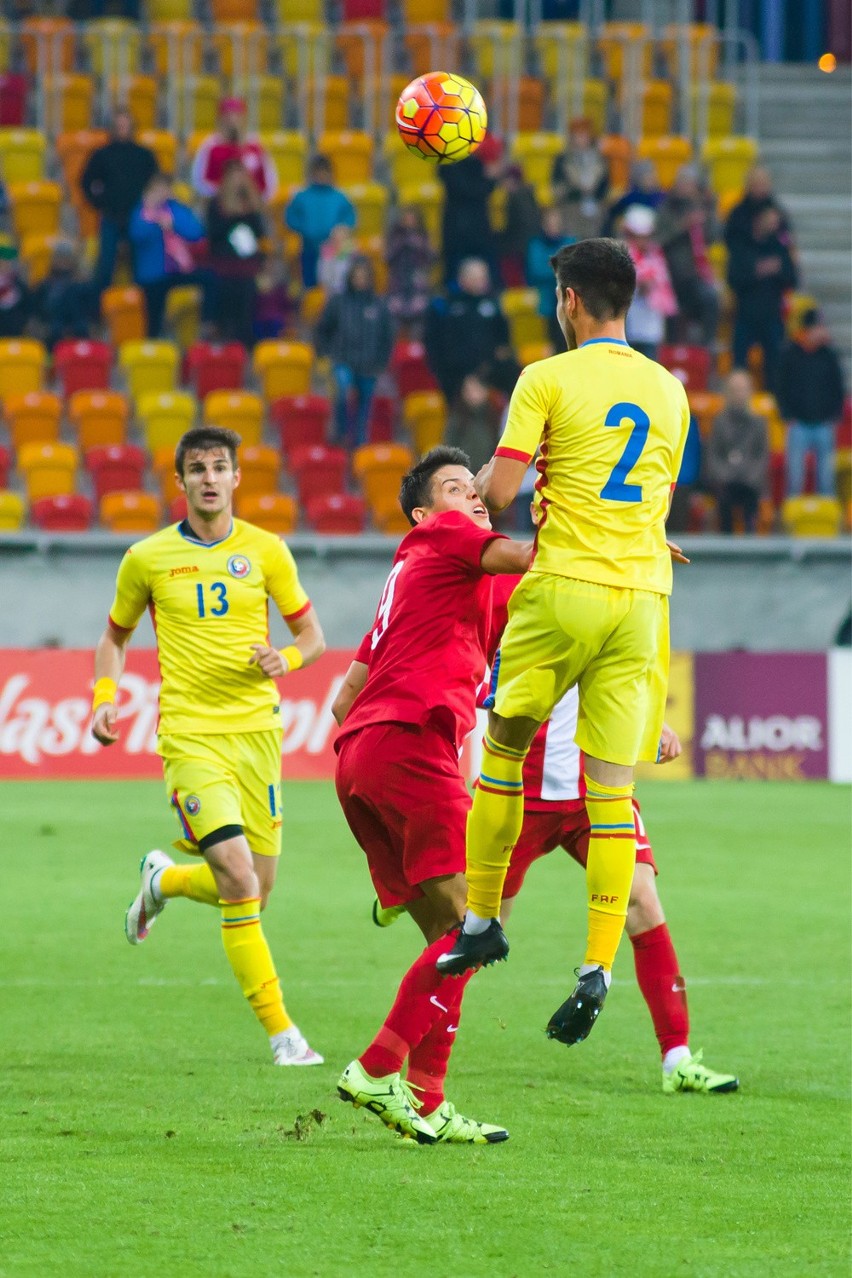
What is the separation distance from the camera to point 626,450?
5266 millimetres

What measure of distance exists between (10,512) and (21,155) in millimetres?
4851

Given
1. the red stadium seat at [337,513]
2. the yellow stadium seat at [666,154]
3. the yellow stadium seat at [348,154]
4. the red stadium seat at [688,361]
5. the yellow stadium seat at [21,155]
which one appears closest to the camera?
the red stadium seat at [337,513]

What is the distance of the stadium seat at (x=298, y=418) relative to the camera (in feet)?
61.7

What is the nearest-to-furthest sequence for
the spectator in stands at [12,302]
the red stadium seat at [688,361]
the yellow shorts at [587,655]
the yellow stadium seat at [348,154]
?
the yellow shorts at [587,655] → the spectator in stands at [12,302] → the red stadium seat at [688,361] → the yellow stadium seat at [348,154]

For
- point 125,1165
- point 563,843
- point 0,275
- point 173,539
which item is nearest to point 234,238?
point 0,275

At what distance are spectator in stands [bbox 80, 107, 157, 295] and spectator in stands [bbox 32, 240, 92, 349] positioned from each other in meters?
0.54

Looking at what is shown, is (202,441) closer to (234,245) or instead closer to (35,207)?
(234,245)

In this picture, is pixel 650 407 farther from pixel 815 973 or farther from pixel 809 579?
pixel 809 579

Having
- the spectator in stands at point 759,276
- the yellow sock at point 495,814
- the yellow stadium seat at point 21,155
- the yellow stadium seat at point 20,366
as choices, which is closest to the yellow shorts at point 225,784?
the yellow sock at point 495,814

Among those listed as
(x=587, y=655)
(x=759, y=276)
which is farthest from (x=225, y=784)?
(x=759, y=276)

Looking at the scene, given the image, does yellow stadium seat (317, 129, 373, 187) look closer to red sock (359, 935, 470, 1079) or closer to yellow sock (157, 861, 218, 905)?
yellow sock (157, 861, 218, 905)

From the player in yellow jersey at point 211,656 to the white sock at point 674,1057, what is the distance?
157 centimetres

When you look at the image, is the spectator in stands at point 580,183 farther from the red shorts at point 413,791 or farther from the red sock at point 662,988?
the red shorts at point 413,791

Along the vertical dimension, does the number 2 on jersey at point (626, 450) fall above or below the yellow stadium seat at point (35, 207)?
below
